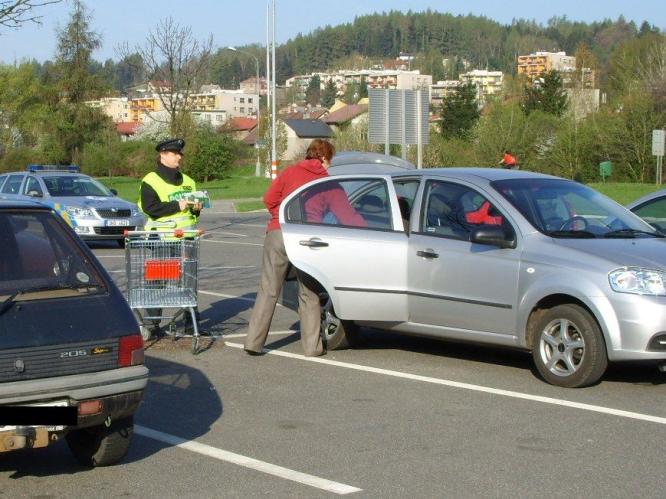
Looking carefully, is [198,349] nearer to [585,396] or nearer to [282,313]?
[282,313]

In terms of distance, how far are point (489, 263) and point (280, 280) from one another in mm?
2063

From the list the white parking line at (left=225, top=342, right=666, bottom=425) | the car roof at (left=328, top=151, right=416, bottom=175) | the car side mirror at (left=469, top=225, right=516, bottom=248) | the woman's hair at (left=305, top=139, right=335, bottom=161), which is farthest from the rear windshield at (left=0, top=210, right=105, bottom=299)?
the car roof at (left=328, top=151, right=416, bottom=175)

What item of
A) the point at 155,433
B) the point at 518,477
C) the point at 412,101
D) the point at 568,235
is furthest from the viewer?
the point at 412,101

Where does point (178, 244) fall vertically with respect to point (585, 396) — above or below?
above

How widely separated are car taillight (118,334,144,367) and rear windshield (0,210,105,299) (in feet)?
1.16

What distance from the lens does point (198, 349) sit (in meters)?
9.66

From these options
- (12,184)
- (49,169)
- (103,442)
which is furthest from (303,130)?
(103,442)

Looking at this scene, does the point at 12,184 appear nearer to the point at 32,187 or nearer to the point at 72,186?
the point at 32,187

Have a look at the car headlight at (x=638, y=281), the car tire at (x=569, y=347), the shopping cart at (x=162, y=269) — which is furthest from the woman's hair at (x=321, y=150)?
the car headlight at (x=638, y=281)

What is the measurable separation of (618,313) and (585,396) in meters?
0.66

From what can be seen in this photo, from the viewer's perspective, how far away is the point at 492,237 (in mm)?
8422

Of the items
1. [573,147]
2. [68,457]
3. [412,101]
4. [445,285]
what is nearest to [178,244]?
[445,285]

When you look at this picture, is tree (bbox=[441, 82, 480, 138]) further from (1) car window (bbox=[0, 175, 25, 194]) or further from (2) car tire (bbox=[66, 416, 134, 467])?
(2) car tire (bbox=[66, 416, 134, 467])

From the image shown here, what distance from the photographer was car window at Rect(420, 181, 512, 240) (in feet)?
29.0
